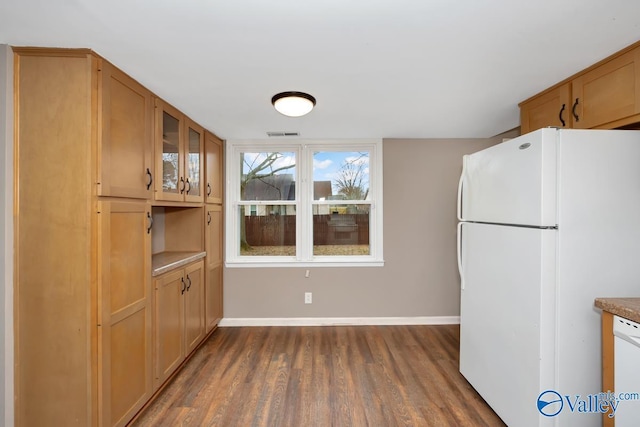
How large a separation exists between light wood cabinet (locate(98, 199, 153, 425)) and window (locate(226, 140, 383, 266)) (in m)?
1.46

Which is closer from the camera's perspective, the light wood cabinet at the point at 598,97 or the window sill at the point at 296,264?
the light wood cabinet at the point at 598,97

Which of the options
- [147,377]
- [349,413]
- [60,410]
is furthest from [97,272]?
[349,413]

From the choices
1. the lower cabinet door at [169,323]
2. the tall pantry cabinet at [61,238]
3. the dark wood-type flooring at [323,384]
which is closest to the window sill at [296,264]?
the dark wood-type flooring at [323,384]

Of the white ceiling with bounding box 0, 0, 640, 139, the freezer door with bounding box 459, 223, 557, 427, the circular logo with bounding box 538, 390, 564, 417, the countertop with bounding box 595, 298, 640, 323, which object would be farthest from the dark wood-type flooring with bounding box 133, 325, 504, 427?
the white ceiling with bounding box 0, 0, 640, 139

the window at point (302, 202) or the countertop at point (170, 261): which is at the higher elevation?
the window at point (302, 202)

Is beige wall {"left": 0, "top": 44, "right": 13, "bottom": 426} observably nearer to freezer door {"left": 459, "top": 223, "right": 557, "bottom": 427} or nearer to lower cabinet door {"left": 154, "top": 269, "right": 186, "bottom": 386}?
lower cabinet door {"left": 154, "top": 269, "right": 186, "bottom": 386}

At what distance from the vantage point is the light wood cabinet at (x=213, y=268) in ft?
9.39

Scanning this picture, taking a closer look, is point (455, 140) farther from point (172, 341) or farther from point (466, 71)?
point (172, 341)

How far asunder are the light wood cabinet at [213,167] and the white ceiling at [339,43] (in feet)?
2.48

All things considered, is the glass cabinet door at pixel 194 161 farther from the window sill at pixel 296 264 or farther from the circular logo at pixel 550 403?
the circular logo at pixel 550 403

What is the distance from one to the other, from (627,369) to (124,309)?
2.66 metres

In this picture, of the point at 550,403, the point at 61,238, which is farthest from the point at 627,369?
the point at 61,238

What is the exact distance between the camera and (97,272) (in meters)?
1.46

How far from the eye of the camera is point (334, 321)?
127 inches
